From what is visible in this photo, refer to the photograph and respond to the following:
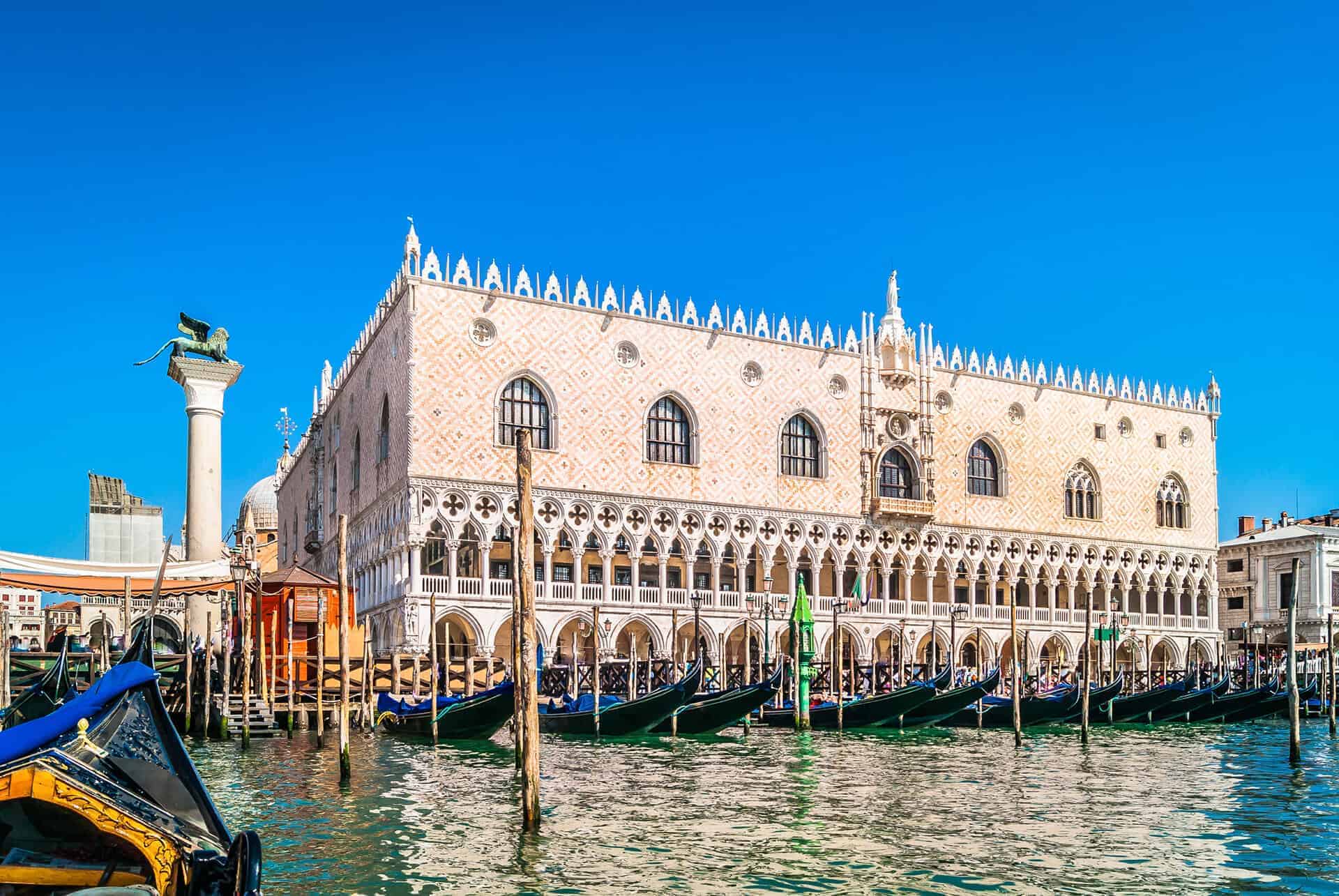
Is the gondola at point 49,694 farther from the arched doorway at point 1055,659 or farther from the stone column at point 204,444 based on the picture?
the arched doorway at point 1055,659

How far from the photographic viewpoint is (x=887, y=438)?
28578 millimetres

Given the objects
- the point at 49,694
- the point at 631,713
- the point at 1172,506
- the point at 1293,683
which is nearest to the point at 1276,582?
the point at 1172,506

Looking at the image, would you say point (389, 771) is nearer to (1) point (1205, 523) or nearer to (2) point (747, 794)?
(2) point (747, 794)

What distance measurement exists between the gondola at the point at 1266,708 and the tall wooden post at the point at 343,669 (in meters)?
16.8

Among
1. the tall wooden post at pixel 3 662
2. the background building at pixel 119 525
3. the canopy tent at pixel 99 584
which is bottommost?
the tall wooden post at pixel 3 662

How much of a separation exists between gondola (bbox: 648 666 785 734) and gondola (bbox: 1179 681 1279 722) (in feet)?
31.3

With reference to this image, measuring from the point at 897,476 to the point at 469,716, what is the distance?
596 inches

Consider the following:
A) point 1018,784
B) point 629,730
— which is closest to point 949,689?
point 629,730

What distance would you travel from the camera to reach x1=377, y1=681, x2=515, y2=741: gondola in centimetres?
1573

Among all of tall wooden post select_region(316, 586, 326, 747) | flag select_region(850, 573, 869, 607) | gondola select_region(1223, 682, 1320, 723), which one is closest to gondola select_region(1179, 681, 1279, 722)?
gondola select_region(1223, 682, 1320, 723)

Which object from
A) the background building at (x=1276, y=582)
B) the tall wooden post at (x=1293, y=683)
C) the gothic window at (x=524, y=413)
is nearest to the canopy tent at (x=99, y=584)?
the gothic window at (x=524, y=413)

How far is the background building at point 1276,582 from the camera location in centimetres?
3659

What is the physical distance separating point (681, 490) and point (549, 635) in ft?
13.1

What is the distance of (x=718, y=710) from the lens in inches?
674
